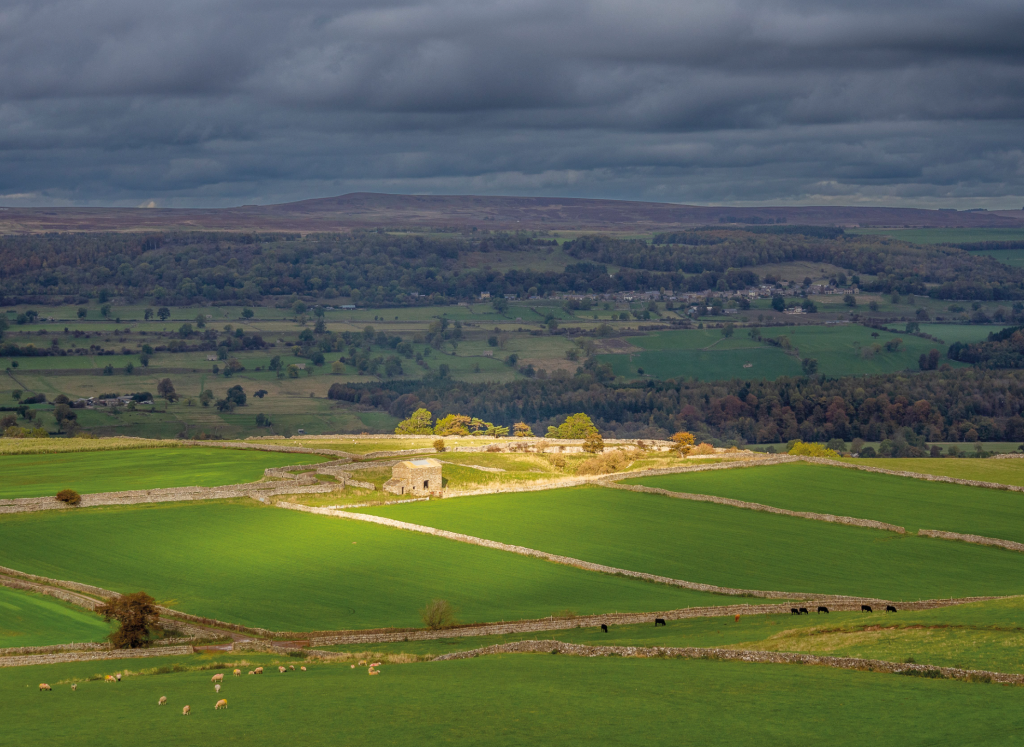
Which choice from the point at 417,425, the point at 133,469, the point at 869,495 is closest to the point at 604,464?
the point at 869,495

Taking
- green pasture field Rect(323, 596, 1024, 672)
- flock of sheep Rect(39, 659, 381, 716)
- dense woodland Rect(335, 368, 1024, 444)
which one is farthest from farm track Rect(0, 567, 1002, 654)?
dense woodland Rect(335, 368, 1024, 444)

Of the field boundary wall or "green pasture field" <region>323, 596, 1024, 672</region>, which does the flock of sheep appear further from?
the field boundary wall

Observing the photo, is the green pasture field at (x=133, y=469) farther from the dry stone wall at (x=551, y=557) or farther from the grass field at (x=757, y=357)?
the grass field at (x=757, y=357)

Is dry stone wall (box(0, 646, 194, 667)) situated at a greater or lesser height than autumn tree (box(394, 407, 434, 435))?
greater

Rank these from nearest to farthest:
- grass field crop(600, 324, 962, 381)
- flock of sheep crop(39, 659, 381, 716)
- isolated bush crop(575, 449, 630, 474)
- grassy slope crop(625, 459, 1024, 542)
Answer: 1. flock of sheep crop(39, 659, 381, 716)
2. grassy slope crop(625, 459, 1024, 542)
3. isolated bush crop(575, 449, 630, 474)
4. grass field crop(600, 324, 962, 381)

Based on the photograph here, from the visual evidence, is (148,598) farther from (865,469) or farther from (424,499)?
(865,469)

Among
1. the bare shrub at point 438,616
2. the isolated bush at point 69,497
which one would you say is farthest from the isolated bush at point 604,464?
the bare shrub at point 438,616
